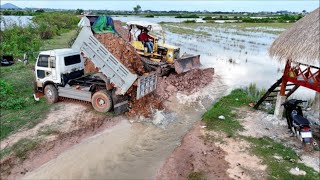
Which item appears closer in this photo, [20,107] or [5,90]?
[20,107]

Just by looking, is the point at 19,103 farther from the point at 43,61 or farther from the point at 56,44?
the point at 56,44

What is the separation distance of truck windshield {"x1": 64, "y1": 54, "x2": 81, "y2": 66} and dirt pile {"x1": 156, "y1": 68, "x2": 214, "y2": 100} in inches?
150

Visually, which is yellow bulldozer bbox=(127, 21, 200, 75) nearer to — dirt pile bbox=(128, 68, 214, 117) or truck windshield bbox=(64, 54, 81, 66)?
dirt pile bbox=(128, 68, 214, 117)

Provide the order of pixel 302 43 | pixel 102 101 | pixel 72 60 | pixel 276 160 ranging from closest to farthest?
pixel 276 160
pixel 302 43
pixel 102 101
pixel 72 60

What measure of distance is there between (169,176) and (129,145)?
7.60ft

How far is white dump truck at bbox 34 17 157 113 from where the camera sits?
11.3m

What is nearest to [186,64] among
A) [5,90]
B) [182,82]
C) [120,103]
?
[182,82]

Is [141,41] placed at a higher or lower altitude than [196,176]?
higher

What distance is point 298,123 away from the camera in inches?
380

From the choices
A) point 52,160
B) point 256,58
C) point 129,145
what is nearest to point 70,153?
point 52,160

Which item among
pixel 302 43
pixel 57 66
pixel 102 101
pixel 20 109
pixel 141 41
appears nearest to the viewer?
pixel 302 43

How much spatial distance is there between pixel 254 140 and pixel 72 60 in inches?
290

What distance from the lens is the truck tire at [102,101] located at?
11.5 metres

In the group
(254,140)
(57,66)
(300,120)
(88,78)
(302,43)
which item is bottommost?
(254,140)
